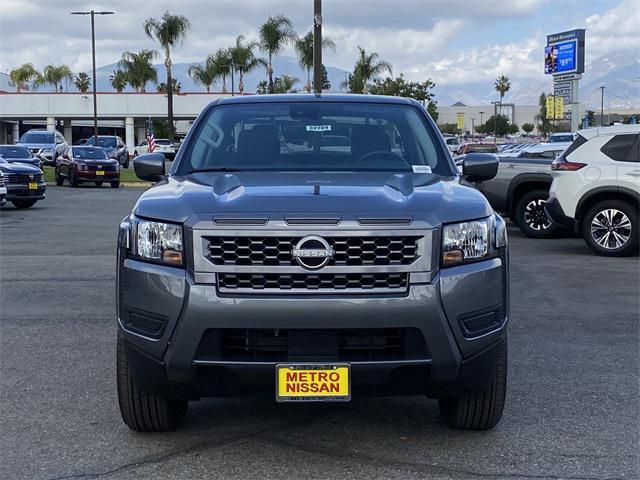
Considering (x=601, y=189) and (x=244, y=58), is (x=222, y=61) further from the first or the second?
(x=601, y=189)

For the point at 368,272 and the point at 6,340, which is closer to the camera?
the point at 368,272

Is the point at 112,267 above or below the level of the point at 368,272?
below

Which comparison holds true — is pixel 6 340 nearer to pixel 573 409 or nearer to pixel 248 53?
pixel 573 409

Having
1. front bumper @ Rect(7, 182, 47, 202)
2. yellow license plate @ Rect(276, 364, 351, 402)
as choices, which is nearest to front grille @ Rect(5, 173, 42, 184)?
front bumper @ Rect(7, 182, 47, 202)

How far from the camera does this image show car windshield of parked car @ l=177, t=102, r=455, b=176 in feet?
18.1

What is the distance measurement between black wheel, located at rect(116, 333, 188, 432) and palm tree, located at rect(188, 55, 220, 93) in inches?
2770

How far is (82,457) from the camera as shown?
455 cm

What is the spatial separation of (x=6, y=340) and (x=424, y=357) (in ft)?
13.9

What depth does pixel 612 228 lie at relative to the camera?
12.7 meters

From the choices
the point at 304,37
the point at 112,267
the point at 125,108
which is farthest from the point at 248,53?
the point at 112,267

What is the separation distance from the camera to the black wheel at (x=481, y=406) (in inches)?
183

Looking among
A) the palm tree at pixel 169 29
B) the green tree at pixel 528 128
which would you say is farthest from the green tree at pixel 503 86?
the palm tree at pixel 169 29

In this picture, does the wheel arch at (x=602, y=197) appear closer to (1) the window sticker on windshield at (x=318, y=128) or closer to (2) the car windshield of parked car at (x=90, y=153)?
(1) the window sticker on windshield at (x=318, y=128)

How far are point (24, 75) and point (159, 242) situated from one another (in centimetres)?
9382
